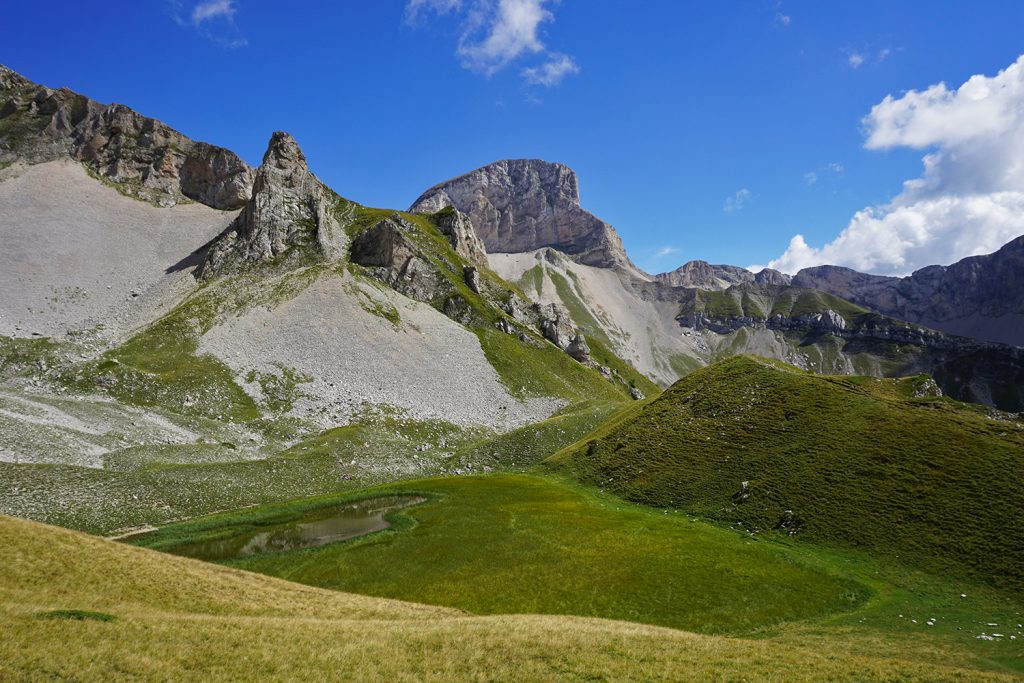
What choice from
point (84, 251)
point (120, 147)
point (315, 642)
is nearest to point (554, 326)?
point (84, 251)

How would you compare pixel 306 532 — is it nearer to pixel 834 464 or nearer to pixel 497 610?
pixel 497 610

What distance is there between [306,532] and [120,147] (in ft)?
580

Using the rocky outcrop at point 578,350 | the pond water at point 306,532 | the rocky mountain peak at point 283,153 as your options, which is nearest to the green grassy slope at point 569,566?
the pond water at point 306,532

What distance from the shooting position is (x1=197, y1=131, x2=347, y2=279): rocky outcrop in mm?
133750

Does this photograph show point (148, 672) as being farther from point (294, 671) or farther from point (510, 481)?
point (510, 481)

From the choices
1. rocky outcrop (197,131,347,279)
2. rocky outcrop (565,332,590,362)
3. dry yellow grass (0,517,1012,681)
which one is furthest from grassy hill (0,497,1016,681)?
rocky outcrop (565,332,590,362)

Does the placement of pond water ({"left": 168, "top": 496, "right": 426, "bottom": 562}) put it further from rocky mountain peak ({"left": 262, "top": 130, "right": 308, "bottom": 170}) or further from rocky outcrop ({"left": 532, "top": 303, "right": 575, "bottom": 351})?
rocky mountain peak ({"left": 262, "top": 130, "right": 308, "bottom": 170})

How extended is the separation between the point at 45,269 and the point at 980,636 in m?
160

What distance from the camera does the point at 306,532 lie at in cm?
4528

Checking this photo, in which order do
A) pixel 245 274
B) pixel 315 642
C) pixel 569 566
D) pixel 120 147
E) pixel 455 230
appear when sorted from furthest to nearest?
pixel 455 230 → pixel 120 147 → pixel 245 274 → pixel 569 566 → pixel 315 642

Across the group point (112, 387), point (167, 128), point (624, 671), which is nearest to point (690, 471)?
point (624, 671)

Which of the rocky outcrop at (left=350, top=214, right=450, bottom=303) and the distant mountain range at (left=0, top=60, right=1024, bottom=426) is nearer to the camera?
the distant mountain range at (left=0, top=60, right=1024, bottom=426)

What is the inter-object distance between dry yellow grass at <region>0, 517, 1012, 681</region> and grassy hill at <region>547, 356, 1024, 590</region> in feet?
53.7

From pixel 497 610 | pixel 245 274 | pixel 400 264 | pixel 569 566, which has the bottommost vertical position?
pixel 497 610
